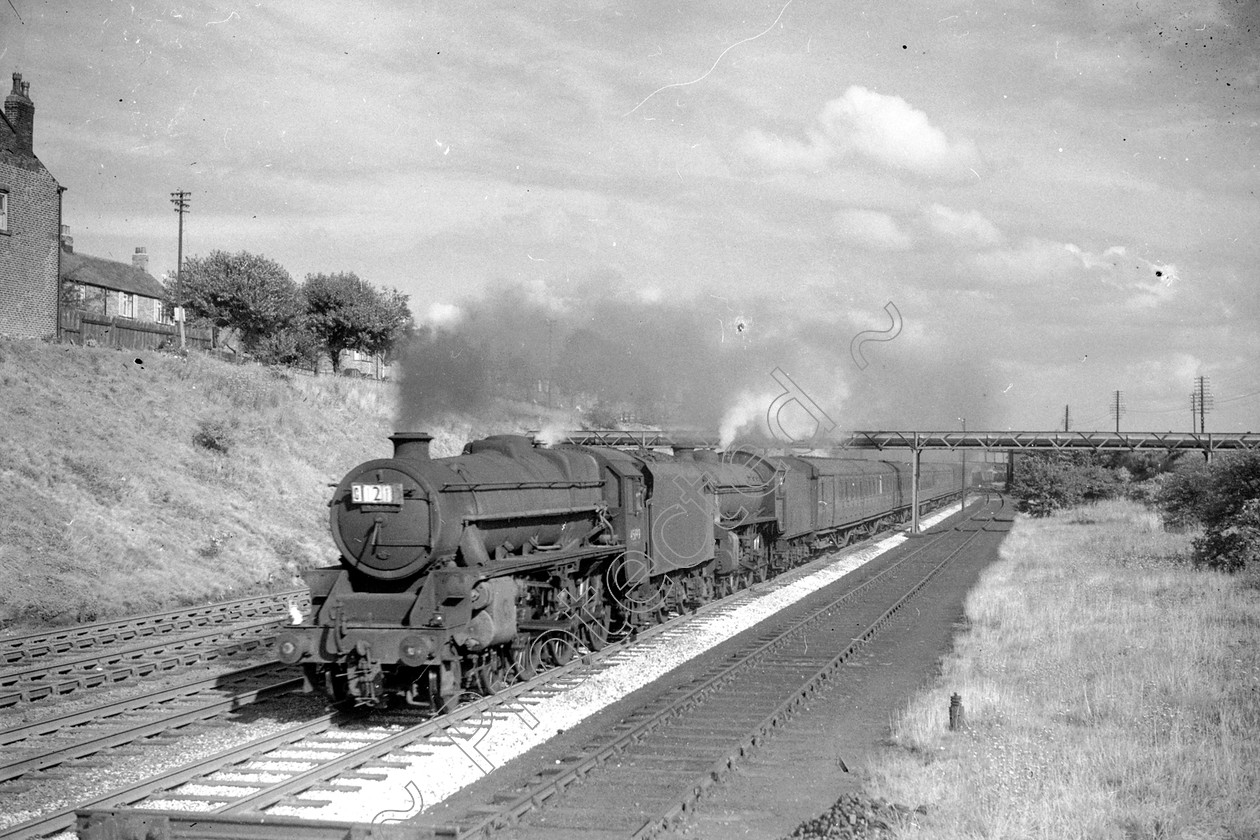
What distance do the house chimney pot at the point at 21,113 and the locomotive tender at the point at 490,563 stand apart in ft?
90.5

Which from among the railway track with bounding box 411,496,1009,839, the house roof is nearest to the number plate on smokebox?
the railway track with bounding box 411,496,1009,839

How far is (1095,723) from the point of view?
37.4ft

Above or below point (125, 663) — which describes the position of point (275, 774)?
above

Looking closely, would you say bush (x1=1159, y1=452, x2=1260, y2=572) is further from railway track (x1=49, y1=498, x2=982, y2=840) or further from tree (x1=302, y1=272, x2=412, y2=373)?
tree (x1=302, y1=272, x2=412, y2=373)

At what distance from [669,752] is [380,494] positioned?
432 cm

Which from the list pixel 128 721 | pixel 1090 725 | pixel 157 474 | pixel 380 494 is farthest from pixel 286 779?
pixel 157 474

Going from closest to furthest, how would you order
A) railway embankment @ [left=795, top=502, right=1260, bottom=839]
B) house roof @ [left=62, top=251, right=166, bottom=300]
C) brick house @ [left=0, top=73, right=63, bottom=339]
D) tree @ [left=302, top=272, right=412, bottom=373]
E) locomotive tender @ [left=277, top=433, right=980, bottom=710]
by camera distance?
railway embankment @ [left=795, top=502, right=1260, bottom=839], locomotive tender @ [left=277, top=433, right=980, bottom=710], brick house @ [left=0, top=73, right=63, bottom=339], tree @ [left=302, top=272, right=412, bottom=373], house roof @ [left=62, top=251, right=166, bottom=300]

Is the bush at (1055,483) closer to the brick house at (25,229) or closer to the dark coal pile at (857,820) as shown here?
the brick house at (25,229)

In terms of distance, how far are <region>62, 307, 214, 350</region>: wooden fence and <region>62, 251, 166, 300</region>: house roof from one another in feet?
70.9

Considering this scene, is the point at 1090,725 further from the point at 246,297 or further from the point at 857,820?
the point at 246,297

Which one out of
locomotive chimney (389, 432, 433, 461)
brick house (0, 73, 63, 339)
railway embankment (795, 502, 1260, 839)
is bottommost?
railway embankment (795, 502, 1260, 839)

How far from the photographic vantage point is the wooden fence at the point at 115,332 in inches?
1494

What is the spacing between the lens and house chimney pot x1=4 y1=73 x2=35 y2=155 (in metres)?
34.8

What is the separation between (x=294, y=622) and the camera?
1219cm
